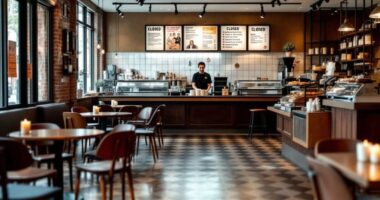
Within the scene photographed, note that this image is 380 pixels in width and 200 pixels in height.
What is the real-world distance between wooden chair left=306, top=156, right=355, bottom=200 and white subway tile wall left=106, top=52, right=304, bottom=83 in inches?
439

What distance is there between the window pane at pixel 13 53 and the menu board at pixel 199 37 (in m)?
6.52

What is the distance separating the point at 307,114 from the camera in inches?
258

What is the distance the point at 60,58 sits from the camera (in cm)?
935

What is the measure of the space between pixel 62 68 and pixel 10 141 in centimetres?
598

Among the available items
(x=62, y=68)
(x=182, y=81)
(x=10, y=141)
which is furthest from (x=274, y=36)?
(x=10, y=141)

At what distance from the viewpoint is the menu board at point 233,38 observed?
13.7 m

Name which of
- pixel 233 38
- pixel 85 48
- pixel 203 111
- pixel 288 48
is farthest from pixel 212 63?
pixel 85 48

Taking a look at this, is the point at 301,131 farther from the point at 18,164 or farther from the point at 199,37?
the point at 199,37

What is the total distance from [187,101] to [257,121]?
5.41 ft

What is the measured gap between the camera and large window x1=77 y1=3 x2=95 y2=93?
11930 mm

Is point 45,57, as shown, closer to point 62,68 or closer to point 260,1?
point 62,68

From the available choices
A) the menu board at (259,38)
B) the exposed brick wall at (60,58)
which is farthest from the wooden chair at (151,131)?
the menu board at (259,38)

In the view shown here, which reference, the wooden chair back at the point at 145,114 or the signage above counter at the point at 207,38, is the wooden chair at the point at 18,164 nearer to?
the wooden chair back at the point at 145,114

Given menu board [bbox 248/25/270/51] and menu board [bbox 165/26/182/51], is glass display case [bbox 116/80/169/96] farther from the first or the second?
menu board [bbox 248/25/270/51]
